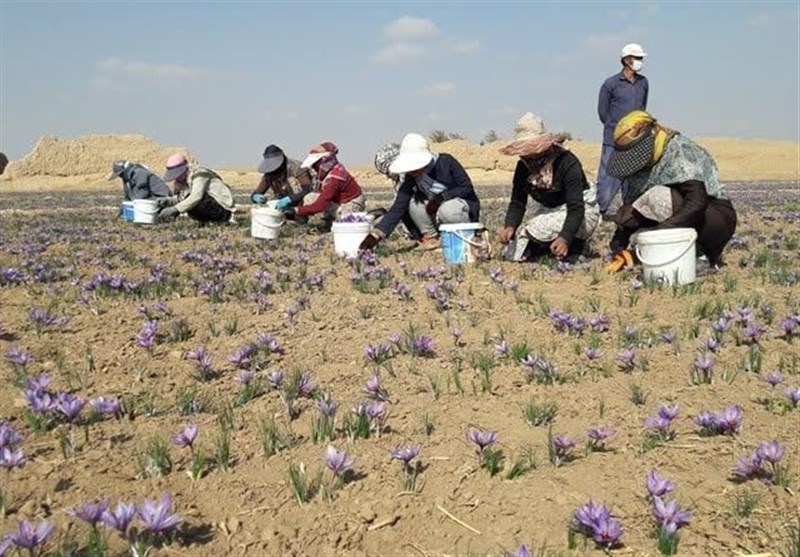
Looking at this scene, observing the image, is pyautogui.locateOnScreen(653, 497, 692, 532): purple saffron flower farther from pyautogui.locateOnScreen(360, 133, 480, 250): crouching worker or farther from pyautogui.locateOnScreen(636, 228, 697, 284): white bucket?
pyautogui.locateOnScreen(360, 133, 480, 250): crouching worker

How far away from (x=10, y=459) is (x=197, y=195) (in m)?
9.93

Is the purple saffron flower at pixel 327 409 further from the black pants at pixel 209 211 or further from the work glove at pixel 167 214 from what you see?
the black pants at pixel 209 211

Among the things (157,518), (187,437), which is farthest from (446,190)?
(157,518)

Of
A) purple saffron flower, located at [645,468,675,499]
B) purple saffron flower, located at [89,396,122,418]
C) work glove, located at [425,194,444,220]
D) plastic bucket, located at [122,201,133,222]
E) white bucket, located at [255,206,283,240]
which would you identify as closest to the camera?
purple saffron flower, located at [645,468,675,499]

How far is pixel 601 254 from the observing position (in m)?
8.67

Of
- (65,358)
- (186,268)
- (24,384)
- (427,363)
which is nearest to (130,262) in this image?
(186,268)

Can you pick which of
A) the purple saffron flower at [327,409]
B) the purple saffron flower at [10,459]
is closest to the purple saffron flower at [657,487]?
the purple saffron flower at [327,409]

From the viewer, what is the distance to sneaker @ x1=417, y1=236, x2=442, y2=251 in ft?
30.9

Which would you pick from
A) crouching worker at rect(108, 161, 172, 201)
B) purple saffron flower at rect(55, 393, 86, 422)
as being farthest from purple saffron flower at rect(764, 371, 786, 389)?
crouching worker at rect(108, 161, 172, 201)

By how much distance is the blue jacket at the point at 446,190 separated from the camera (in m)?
8.75

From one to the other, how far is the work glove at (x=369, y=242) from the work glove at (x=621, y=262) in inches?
104

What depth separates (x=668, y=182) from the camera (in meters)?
6.78

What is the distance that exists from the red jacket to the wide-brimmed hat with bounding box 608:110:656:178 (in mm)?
4806

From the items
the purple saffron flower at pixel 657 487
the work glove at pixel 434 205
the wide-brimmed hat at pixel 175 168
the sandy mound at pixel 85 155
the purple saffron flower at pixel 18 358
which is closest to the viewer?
the purple saffron flower at pixel 657 487
